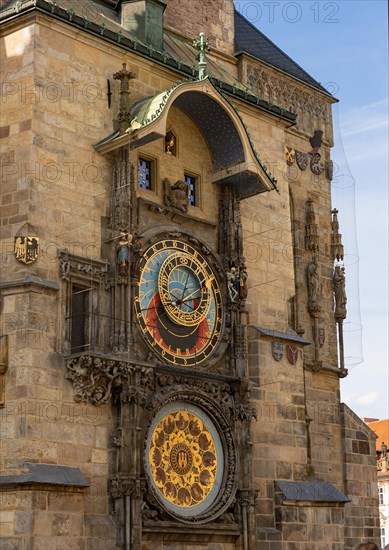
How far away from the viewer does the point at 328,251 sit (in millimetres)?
22281

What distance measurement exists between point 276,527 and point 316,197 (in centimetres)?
787

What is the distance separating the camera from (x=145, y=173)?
16.7m

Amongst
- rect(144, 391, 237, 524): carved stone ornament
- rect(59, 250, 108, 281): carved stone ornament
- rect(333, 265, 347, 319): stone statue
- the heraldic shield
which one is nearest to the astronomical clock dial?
rect(144, 391, 237, 524): carved stone ornament

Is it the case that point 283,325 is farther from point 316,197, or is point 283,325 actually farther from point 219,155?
point 316,197

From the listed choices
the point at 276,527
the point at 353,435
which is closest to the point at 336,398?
the point at 353,435

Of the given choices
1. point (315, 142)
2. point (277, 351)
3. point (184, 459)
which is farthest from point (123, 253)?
point (315, 142)

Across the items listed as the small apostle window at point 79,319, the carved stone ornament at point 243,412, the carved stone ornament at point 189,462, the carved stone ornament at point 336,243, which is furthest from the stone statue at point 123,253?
the carved stone ornament at point 336,243

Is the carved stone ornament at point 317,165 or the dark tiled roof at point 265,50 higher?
the dark tiled roof at point 265,50

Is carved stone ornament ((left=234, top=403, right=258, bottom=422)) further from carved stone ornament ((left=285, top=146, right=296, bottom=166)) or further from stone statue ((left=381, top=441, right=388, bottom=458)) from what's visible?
stone statue ((left=381, top=441, right=388, bottom=458))

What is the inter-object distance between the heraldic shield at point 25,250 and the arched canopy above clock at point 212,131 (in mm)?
2078

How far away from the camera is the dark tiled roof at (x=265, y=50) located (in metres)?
22.5

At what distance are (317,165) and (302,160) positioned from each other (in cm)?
52

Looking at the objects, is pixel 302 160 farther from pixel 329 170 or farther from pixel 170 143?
pixel 170 143

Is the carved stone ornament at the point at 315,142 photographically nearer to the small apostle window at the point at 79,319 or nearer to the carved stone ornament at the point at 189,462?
the carved stone ornament at the point at 189,462
